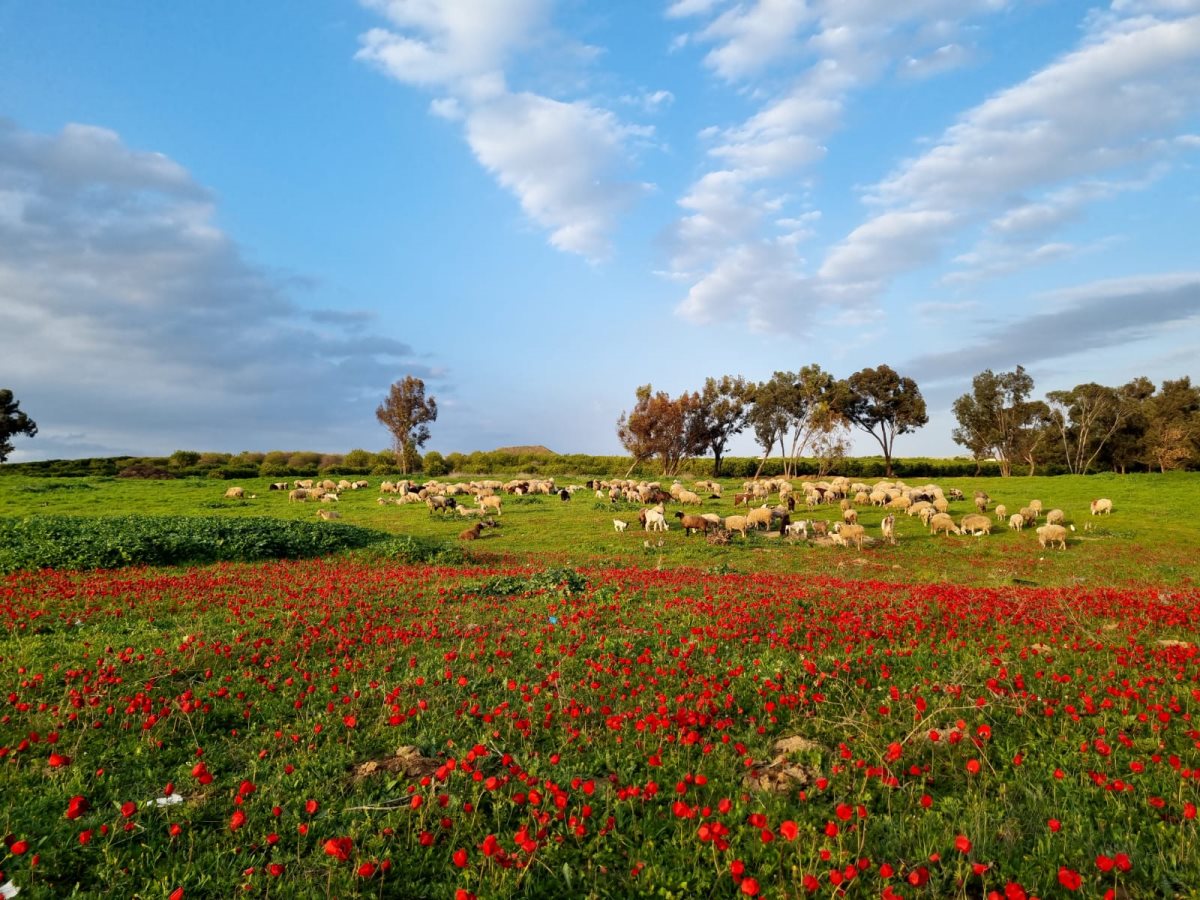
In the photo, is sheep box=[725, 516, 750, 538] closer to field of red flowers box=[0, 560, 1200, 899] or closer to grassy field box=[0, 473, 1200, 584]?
grassy field box=[0, 473, 1200, 584]

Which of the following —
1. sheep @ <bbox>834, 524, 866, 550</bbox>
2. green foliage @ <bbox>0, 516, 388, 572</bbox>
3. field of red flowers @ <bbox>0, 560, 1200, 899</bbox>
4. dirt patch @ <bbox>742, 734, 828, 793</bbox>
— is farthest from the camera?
sheep @ <bbox>834, 524, 866, 550</bbox>

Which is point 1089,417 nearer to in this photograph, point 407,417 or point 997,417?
point 997,417

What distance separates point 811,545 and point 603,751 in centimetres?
2231

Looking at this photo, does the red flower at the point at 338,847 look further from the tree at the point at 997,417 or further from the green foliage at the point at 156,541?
the tree at the point at 997,417

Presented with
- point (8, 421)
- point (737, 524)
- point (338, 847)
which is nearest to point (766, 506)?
point (737, 524)

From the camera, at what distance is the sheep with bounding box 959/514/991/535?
2947 cm

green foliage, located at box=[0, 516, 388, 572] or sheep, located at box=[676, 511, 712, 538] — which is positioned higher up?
green foliage, located at box=[0, 516, 388, 572]

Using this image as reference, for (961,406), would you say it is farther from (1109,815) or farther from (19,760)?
(19,760)

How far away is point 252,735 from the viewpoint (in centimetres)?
698

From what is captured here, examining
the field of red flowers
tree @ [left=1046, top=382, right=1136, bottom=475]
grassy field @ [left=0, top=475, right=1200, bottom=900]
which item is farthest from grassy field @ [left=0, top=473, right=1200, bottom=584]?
tree @ [left=1046, top=382, right=1136, bottom=475]

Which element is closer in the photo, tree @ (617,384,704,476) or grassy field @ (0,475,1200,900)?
grassy field @ (0,475,1200,900)

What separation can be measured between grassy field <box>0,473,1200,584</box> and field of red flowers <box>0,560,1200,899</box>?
1003 cm

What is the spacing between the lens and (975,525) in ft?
97.1

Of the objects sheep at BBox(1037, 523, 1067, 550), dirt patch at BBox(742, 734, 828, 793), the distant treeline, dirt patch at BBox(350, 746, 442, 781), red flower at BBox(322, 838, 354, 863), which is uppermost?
the distant treeline
